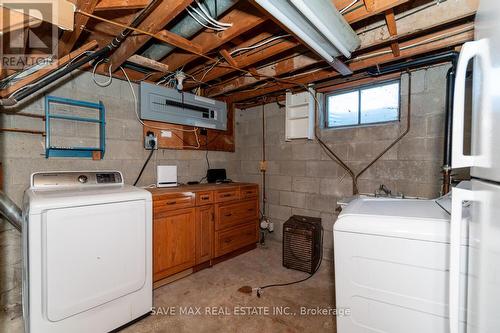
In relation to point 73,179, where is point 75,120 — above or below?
above

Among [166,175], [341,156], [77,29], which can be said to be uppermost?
[77,29]

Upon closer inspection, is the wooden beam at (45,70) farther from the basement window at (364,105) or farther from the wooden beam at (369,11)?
the basement window at (364,105)

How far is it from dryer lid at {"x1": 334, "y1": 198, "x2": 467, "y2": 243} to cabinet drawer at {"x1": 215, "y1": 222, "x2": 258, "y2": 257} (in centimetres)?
190

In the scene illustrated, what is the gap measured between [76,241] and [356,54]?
275cm

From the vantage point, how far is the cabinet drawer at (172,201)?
7.16 ft

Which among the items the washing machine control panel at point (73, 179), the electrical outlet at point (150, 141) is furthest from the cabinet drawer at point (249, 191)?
the washing machine control panel at point (73, 179)

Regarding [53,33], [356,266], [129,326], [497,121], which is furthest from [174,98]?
[497,121]

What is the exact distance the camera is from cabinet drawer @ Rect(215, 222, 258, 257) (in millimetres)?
2763

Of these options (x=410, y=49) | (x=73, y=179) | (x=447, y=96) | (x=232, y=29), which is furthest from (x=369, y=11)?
(x=73, y=179)

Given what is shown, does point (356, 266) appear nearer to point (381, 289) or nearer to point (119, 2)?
point (381, 289)

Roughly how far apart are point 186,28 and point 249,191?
2.05m

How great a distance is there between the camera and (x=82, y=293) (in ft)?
5.02

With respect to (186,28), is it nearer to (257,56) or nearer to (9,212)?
(257,56)

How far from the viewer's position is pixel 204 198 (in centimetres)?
262
